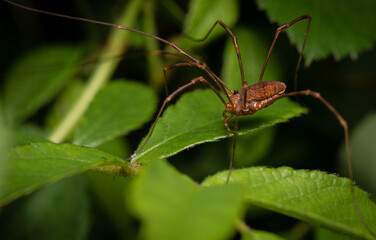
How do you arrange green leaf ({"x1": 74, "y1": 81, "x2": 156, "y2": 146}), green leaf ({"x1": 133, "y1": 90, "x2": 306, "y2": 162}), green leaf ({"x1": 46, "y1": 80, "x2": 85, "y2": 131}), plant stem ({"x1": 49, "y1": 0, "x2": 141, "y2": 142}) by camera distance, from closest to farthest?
green leaf ({"x1": 133, "y1": 90, "x2": 306, "y2": 162}), green leaf ({"x1": 74, "y1": 81, "x2": 156, "y2": 146}), plant stem ({"x1": 49, "y1": 0, "x2": 141, "y2": 142}), green leaf ({"x1": 46, "y1": 80, "x2": 85, "y2": 131})

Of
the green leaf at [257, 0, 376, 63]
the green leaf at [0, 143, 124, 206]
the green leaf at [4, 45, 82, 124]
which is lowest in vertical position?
the green leaf at [4, 45, 82, 124]

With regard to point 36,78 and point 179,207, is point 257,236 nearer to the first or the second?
point 179,207

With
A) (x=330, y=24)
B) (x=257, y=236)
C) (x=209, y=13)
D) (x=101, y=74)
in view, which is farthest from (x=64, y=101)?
(x=257, y=236)

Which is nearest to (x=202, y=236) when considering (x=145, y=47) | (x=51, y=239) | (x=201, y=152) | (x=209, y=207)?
(x=209, y=207)

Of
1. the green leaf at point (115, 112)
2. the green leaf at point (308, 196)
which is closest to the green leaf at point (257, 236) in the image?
the green leaf at point (308, 196)

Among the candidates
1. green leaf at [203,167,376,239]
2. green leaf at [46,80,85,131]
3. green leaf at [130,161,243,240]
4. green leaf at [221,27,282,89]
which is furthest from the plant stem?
green leaf at [130,161,243,240]

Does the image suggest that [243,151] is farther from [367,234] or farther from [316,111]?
[367,234]

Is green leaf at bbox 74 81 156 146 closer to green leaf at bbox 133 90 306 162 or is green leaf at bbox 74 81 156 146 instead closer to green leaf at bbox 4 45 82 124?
green leaf at bbox 133 90 306 162
